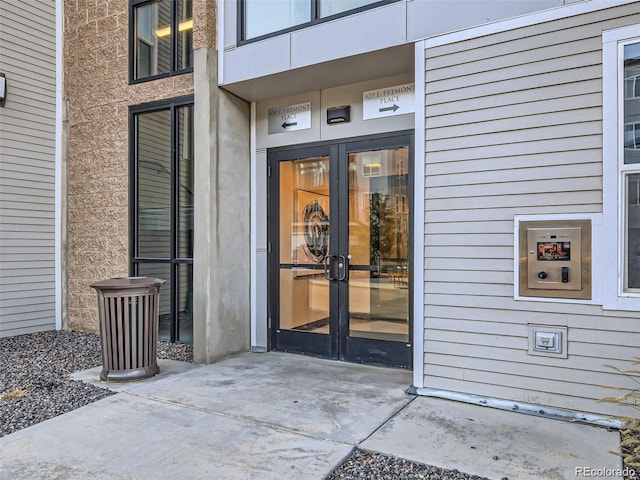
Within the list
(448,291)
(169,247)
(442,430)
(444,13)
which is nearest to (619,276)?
(448,291)

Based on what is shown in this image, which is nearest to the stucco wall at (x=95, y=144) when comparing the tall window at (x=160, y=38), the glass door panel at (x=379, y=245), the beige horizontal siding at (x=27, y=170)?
the tall window at (x=160, y=38)

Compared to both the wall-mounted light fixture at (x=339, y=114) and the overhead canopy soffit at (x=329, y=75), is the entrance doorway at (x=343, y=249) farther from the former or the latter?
the overhead canopy soffit at (x=329, y=75)

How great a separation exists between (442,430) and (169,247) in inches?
164

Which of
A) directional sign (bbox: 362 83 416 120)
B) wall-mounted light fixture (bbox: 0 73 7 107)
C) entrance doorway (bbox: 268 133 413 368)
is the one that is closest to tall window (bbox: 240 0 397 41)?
directional sign (bbox: 362 83 416 120)

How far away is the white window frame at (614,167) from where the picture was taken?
3113 mm

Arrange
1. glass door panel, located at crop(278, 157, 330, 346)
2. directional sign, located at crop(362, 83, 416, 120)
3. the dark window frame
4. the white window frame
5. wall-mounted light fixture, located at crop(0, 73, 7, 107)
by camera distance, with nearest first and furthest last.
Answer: the white window frame → the dark window frame → directional sign, located at crop(362, 83, 416, 120) → glass door panel, located at crop(278, 157, 330, 346) → wall-mounted light fixture, located at crop(0, 73, 7, 107)

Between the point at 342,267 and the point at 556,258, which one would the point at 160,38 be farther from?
the point at 556,258

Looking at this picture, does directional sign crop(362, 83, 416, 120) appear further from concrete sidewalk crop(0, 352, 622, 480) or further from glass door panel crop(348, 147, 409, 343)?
concrete sidewalk crop(0, 352, 622, 480)

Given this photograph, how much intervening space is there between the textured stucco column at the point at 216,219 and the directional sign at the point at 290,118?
40 centimetres

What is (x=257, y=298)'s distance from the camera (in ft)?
→ 17.9

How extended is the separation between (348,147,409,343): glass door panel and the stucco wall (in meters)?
3.04

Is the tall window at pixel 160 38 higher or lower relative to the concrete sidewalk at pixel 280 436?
higher

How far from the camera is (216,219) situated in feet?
16.4

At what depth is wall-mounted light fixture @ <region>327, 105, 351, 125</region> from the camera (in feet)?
16.0
